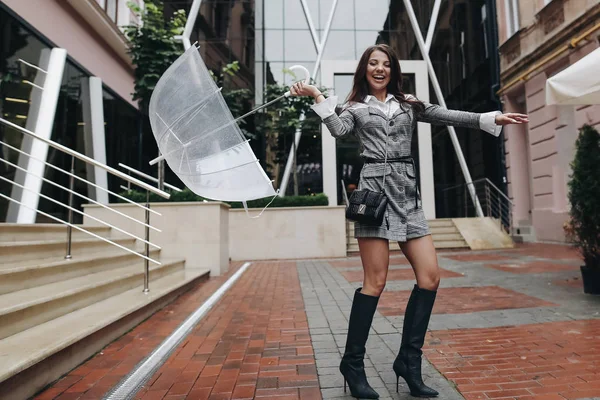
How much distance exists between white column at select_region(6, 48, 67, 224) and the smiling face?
6166mm

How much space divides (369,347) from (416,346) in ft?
3.41

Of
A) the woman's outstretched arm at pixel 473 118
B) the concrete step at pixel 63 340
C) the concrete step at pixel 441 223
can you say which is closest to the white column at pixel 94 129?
the concrete step at pixel 63 340

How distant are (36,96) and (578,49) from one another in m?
12.9

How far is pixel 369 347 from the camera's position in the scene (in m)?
3.22

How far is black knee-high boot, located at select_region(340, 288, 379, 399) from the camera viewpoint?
7.30 feet

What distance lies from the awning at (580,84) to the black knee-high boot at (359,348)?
10.5ft

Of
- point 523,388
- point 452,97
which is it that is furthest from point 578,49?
point 523,388

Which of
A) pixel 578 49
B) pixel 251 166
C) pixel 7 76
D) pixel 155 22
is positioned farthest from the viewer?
pixel 578 49

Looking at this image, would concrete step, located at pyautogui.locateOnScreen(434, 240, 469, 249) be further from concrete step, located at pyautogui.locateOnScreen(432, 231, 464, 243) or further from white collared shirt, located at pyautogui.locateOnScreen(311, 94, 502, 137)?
white collared shirt, located at pyautogui.locateOnScreen(311, 94, 502, 137)

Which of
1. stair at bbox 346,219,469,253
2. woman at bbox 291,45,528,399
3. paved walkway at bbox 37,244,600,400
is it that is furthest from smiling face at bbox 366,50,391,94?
stair at bbox 346,219,469,253

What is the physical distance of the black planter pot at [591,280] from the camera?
15.5 ft

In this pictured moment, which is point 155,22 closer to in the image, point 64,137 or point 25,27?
point 25,27

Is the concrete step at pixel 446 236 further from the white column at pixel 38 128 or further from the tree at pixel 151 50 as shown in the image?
the white column at pixel 38 128

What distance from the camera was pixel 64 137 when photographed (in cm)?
974
